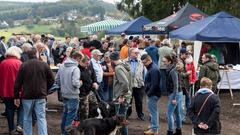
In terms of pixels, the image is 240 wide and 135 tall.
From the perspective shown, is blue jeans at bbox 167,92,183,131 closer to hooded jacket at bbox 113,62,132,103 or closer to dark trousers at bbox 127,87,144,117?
hooded jacket at bbox 113,62,132,103

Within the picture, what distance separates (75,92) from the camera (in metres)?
9.04

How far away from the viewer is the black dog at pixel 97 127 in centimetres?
841

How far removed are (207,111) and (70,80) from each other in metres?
2.76

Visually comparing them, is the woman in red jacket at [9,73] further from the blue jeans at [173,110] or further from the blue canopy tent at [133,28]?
the blue canopy tent at [133,28]

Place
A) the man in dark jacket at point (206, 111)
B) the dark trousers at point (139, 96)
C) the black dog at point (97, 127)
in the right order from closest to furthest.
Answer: the man in dark jacket at point (206, 111) → the black dog at point (97, 127) → the dark trousers at point (139, 96)

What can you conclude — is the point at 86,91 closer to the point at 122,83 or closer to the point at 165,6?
the point at 122,83

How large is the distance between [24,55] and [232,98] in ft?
26.4

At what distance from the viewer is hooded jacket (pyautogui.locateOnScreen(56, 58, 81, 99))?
29.3 ft

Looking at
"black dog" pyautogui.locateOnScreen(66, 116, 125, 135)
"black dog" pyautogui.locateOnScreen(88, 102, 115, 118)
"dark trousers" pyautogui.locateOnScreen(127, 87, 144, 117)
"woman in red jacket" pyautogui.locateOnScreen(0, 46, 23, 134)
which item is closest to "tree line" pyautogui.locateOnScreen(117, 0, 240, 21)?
"dark trousers" pyautogui.locateOnScreen(127, 87, 144, 117)

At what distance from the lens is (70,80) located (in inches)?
355

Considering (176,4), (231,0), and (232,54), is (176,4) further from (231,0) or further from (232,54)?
(232,54)

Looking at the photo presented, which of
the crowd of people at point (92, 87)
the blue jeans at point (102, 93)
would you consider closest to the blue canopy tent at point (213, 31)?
the crowd of people at point (92, 87)

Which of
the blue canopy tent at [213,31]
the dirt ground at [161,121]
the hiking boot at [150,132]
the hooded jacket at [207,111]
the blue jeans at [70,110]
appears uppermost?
the blue canopy tent at [213,31]

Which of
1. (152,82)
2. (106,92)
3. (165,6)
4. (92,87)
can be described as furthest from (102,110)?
(165,6)
